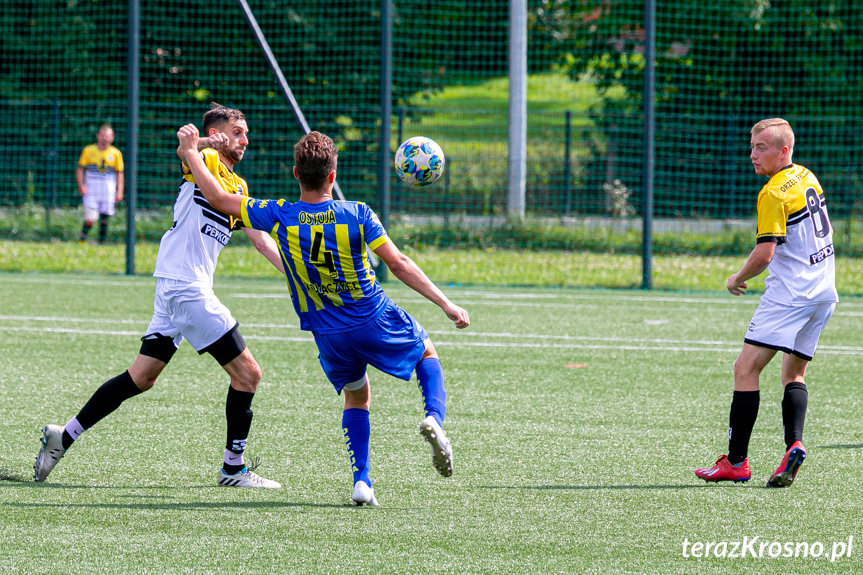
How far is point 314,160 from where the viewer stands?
480cm

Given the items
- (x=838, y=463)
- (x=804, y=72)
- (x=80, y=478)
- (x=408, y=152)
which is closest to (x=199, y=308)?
(x=80, y=478)

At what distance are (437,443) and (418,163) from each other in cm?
207

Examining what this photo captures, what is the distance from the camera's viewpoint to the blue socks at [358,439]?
A: 5086mm

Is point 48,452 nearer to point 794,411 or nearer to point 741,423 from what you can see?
point 741,423

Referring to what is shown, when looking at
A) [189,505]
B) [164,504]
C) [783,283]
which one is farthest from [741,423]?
[164,504]

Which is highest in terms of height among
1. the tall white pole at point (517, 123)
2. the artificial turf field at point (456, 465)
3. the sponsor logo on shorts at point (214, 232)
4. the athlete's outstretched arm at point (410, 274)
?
the tall white pole at point (517, 123)

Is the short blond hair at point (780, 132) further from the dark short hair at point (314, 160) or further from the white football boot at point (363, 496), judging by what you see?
the white football boot at point (363, 496)

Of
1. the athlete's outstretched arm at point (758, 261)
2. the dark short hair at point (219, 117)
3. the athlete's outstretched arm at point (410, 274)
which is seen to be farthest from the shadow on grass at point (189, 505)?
the athlete's outstretched arm at point (758, 261)

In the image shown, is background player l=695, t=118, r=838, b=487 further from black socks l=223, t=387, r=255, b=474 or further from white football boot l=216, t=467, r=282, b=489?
black socks l=223, t=387, r=255, b=474

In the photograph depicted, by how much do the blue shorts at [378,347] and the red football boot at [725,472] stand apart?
1.60 metres

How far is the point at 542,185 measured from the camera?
1761 cm

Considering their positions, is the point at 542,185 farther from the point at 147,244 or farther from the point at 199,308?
the point at 199,308

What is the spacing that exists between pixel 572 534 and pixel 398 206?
464 inches

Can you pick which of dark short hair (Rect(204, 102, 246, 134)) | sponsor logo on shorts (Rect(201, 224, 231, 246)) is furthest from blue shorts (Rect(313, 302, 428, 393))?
dark short hair (Rect(204, 102, 246, 134))
